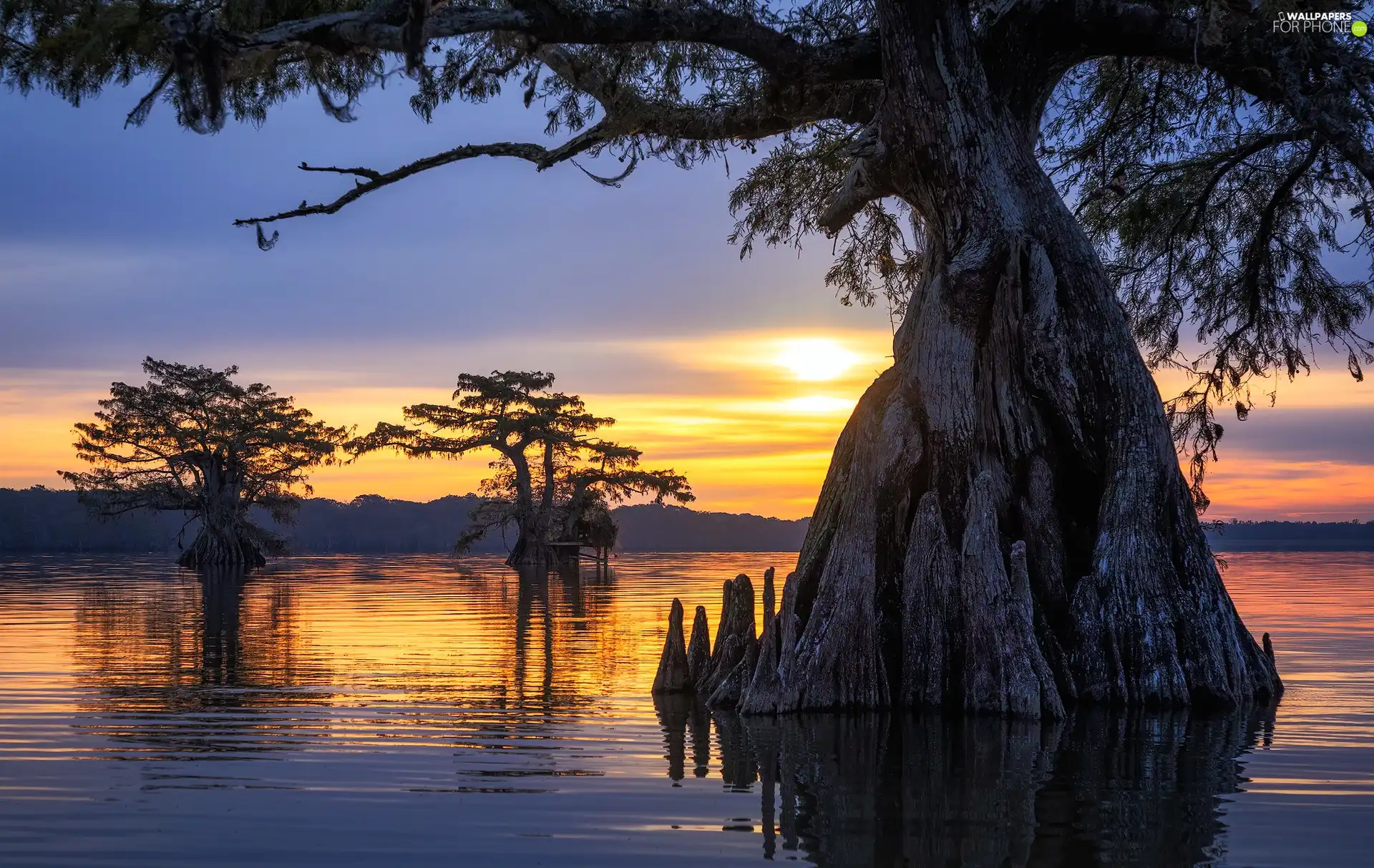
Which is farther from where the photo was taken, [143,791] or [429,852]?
[143,791]

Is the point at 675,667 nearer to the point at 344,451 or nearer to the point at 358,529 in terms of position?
the point at 344,451

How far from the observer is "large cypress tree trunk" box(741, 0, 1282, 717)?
9.27 m

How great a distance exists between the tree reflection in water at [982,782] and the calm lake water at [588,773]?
23mm

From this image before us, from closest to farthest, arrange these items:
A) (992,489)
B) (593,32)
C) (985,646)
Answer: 1. (985,646)
2. (593,32)
3. (992,489)

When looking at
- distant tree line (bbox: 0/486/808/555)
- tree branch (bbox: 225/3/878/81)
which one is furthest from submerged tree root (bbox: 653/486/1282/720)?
distant tree line (bbox: 0/486/808/555)

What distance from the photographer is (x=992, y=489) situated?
995 cm

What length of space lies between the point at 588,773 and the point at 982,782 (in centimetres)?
213

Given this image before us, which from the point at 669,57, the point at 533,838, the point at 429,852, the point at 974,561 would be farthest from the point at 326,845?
the point at 669,57

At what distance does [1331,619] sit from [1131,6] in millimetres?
11786

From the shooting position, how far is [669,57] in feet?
39.6

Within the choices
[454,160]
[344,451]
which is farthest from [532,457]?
[454,160]

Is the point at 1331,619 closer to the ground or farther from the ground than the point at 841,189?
closer to the ground

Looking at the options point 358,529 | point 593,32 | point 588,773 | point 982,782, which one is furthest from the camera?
point 358,529

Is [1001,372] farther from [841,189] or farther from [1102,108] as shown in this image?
[1102,108]
